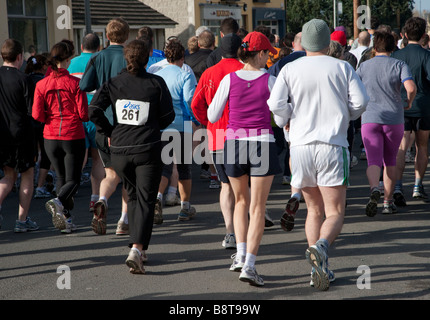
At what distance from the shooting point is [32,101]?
26.5 feet

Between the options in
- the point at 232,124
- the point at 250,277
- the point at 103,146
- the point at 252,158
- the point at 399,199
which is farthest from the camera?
the point at 399,199

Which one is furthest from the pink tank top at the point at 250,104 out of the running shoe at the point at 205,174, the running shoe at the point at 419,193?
the running shoe at the point at 205,174

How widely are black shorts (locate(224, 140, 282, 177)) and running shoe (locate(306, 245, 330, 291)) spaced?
0.82 metres

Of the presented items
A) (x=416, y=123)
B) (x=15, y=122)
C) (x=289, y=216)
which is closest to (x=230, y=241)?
(x=289, y=216)

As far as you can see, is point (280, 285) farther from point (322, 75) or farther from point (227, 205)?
point (322, 75)

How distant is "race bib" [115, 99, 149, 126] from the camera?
6.28m

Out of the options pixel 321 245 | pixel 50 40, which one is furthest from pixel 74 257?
pixel 50 40

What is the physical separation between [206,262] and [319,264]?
1545mm

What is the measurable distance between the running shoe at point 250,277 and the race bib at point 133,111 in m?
1.57

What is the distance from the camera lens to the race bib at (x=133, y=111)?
6281 mm

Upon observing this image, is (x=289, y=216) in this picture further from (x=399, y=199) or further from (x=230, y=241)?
(x=399, y=199)

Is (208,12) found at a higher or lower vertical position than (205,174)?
higher

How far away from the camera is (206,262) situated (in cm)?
668

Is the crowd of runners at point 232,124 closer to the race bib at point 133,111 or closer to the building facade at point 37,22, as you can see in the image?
the race bib at point 133,111
